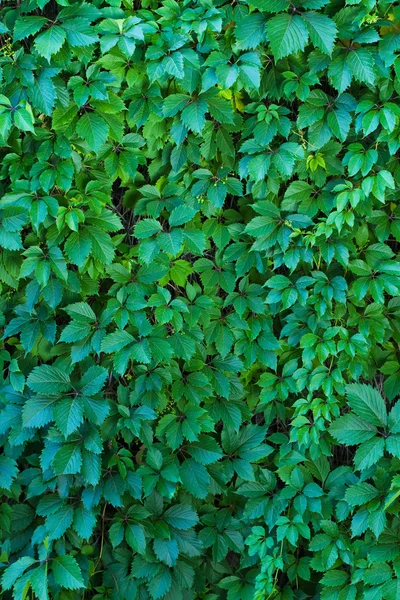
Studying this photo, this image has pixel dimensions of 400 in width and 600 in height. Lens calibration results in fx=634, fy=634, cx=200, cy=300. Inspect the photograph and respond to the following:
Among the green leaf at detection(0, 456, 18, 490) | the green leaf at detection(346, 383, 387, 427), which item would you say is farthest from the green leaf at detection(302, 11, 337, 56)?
the green leaf at detection(0, 456, 18, 490)

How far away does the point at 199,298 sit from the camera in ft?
7.46

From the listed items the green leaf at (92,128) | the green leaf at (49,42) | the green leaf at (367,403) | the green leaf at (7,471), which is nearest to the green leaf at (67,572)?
the green leaf at (7,471)

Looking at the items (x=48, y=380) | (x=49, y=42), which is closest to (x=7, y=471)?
(x=48, y=380)

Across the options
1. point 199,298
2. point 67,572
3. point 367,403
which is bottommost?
point 67,572

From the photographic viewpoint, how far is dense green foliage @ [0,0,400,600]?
6.73 ft

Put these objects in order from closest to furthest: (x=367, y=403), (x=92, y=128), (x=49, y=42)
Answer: (x=49, y=42) < (x=92, y=128) < (x=367, y=403)

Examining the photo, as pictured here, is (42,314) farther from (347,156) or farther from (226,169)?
(347,156)

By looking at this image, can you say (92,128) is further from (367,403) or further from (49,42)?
(367,403)

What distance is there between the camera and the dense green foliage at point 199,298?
2.05 meters

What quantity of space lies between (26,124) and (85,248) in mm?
433

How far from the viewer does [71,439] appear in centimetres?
217

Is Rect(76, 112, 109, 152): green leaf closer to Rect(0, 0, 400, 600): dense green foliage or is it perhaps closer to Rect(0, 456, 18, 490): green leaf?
Rect(0, 0, 400, 600): dense green foliage

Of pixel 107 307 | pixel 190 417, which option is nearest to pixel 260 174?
pixel 107 307

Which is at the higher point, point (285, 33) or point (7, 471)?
point (285, 33)
